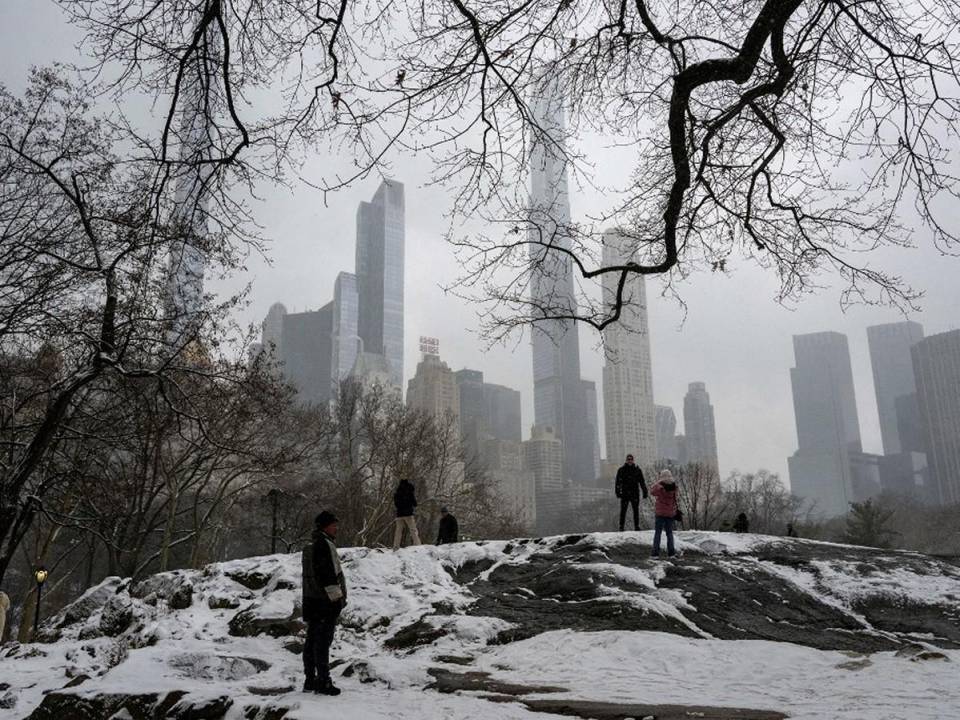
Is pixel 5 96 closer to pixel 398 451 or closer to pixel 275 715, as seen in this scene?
pixel 275 715

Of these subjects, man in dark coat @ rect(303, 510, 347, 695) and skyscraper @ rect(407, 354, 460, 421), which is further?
skyscraper @ rect(407, 354, 460, 421)

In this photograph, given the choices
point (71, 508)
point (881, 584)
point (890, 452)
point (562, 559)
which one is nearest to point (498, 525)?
point (71, 508)

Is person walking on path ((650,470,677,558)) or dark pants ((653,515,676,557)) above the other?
person walking on path ((650,470,677,558))

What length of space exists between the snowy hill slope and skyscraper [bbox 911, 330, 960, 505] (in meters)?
A: 44.3

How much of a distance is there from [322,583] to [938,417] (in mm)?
106576

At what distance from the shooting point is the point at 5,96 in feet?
35.0

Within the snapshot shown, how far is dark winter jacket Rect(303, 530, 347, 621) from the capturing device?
7.14m

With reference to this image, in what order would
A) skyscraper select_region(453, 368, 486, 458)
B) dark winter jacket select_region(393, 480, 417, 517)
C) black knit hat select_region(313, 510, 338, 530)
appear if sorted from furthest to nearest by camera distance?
skyscraper select_region(453, 368, 486, 458)
dark winter jacket select_region(393, 480, 417, 517)
black knit hat select_region(313, 510, 338, 530)

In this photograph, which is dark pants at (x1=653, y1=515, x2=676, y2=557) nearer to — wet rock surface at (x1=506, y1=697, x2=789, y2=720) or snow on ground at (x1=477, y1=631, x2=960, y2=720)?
snow on ground at (x1=477, y1=631, x2=960, y2=720)

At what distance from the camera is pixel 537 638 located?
9281mm

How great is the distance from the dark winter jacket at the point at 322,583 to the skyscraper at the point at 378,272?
514ft

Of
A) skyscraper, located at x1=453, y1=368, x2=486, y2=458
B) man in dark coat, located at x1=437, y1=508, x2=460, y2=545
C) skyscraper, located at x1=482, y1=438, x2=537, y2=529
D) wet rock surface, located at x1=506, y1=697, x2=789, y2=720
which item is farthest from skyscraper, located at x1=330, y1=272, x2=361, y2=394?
wet rock surface, located at x1=506, y1=697, x2=789, y2=720

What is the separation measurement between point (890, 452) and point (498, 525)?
165 m

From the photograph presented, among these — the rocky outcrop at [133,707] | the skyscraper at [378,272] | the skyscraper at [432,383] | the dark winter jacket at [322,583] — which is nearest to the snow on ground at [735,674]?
the dark winter jacket at [322,583]
